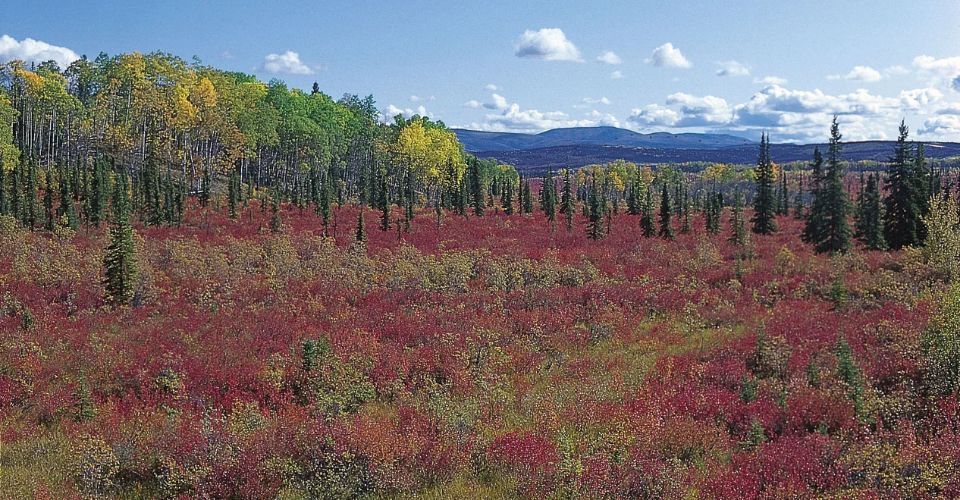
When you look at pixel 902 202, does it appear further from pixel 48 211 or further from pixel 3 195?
pixel 3 195

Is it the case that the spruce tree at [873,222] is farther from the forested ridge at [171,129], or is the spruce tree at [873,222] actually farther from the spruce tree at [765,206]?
the forested ridge at [171,129]

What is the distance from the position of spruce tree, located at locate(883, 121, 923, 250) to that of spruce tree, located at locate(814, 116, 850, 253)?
270 cm

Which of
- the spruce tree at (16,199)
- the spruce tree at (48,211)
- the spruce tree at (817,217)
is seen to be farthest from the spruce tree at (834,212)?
the spruce tree at (16,199)

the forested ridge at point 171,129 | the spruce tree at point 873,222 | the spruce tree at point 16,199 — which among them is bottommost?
the spruce tree at point 873,222

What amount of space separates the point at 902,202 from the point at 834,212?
14.4 feet

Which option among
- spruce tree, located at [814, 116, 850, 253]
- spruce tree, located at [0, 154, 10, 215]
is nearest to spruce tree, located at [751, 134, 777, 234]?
spruce tree, located at [814, 116, 850, 253]

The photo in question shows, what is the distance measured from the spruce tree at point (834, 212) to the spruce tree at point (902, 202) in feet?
8.87

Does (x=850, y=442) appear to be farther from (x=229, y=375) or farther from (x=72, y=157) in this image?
(x=72, y=157)

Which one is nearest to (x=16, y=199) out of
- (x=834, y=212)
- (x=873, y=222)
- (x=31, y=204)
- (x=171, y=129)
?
(x=31, y=204)

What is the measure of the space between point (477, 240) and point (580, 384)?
27.4 metres

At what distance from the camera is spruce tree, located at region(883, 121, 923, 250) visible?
41875 millimetres

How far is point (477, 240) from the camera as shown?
144 feet

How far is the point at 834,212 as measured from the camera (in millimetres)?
43281

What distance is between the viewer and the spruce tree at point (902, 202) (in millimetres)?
41875
